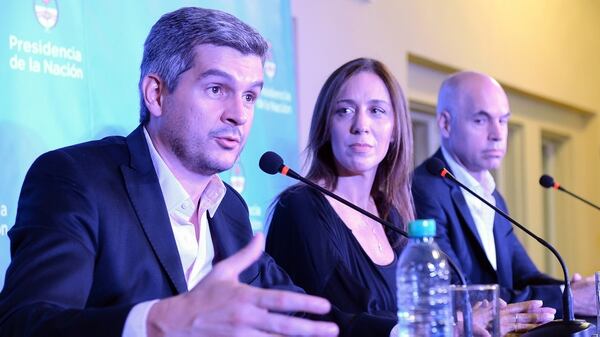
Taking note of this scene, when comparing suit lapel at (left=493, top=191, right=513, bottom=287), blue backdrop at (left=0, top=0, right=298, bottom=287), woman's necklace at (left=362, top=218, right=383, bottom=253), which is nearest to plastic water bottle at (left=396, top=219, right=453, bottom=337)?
woman's necklace at (left=362, top=218, right=383, bottom=253)

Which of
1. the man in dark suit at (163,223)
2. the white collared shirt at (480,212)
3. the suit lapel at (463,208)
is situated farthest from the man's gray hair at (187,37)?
the white collared shirt at (480,212)

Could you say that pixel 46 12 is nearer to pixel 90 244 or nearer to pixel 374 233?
pixel 90 244

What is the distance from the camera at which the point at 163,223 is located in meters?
1.83

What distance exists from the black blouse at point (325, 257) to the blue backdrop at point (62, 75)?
2.07ft

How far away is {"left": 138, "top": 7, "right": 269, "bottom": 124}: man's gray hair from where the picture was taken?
198cm

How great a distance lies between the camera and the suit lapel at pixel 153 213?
1797 millimetres

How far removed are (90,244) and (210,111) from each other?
48 centimetres

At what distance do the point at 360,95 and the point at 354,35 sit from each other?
7.12 ft

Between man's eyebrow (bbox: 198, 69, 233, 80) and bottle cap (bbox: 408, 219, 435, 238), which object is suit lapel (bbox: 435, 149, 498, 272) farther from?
bottle cap (bbox: 408, 219, 435, 238)

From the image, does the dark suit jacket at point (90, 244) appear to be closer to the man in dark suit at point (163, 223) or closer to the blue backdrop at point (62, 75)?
the man in dark suit at point (163, 223)

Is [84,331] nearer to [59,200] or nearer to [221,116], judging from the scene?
[59,200]

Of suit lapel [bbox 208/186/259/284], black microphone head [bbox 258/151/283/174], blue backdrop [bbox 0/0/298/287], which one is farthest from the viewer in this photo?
blue backdrop [bbox 0/0/298/287]

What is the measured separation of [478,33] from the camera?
6426 mm

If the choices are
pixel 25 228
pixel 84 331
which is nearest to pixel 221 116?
pixel 25 228
